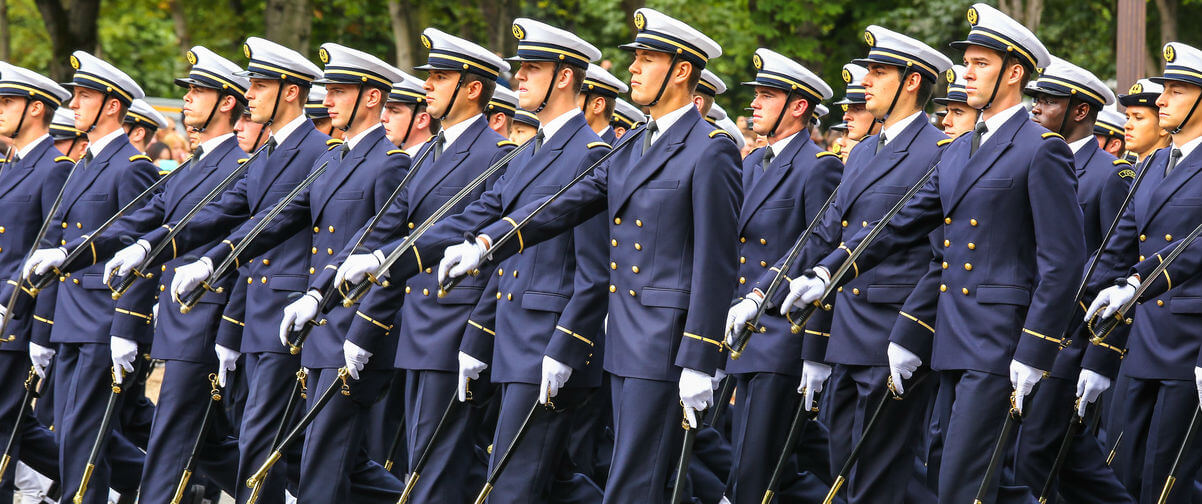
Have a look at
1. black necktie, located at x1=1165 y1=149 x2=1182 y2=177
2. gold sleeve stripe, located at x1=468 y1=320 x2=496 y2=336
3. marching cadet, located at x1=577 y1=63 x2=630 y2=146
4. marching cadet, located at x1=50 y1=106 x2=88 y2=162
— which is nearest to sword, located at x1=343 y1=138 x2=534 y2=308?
gold sleeve stripe, located at x1=468 y1=320 x2=496 y2=336

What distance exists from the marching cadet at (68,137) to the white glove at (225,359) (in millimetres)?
2619

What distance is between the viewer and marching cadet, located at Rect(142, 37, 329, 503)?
6.97m

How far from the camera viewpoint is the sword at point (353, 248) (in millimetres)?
6117

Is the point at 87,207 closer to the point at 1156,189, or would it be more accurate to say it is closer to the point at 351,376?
the point at 351,376

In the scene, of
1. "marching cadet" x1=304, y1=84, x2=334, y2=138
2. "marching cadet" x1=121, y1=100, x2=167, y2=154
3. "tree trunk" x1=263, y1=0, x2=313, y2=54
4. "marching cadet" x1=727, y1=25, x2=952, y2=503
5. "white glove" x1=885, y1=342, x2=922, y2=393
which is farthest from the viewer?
"tree trunk" x1=263, y1=0, x2=313, y2=54

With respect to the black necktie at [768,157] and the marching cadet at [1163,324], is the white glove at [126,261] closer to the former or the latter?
the black necktie at [768,157]

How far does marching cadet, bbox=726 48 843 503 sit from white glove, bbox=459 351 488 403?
1.17 meters

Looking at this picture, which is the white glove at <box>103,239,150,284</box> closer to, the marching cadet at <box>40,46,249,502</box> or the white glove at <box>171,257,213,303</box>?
the marching cadet at <box>40,46,249,502</box>

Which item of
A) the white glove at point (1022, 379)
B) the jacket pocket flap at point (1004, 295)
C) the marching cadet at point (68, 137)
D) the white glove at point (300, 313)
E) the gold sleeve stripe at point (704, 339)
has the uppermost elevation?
the jacket pocket flap at point (1004, 295)

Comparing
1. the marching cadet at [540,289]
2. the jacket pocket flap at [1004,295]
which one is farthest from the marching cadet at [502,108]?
the jacket pocket flap at [1004,295]

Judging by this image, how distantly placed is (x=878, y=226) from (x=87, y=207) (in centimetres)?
445

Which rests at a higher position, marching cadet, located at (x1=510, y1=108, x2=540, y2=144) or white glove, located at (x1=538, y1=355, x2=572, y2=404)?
marching cadet, located at (x1=510, y1=108, x2=540, y2=144)

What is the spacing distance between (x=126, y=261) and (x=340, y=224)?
1023mm

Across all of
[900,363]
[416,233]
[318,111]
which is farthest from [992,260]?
[318,111]
